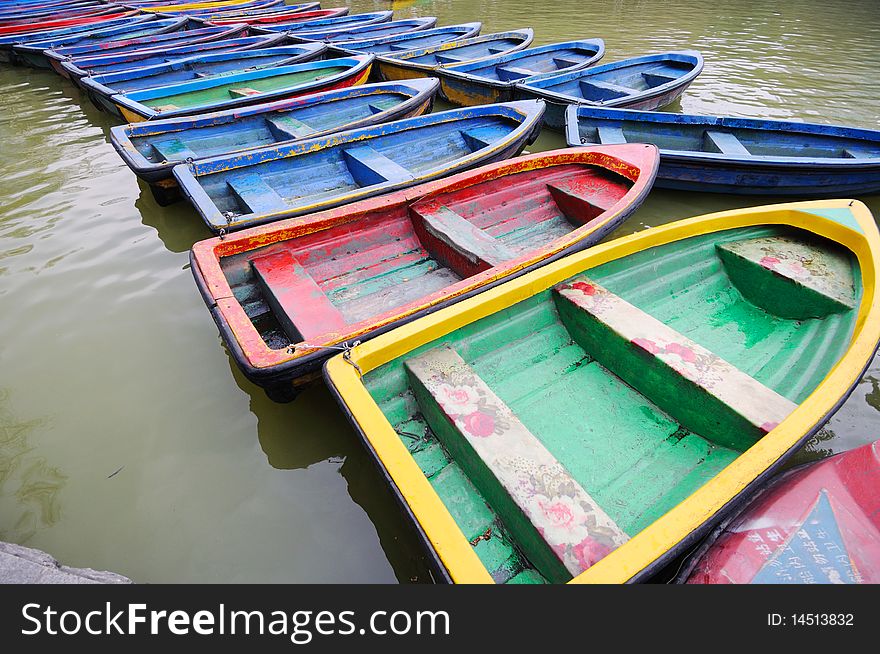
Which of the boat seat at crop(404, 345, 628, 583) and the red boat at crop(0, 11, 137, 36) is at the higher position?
the red boat at crop(0, 11, 137, 36)

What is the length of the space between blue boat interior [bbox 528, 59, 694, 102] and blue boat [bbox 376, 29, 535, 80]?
4.86ft

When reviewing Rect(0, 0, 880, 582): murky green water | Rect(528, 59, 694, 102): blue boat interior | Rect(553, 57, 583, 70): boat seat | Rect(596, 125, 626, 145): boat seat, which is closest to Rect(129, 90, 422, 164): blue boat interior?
Rect(0, 0, 880, 582): murky green water

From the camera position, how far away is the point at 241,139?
5.57 meters

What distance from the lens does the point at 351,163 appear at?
4809mm

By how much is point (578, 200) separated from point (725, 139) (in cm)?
268

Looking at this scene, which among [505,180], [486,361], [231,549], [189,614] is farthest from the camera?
[505,180]

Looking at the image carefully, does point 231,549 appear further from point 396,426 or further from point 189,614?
point 396,426

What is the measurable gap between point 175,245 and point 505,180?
3227 mm

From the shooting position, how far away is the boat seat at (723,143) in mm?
5402

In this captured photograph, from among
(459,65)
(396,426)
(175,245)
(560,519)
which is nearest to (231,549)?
(396,426)

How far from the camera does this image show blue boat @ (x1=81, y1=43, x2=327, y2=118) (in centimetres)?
670

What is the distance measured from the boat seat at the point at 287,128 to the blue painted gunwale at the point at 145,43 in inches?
191

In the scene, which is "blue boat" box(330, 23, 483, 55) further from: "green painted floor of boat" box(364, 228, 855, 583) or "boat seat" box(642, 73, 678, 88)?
"green painted floor of boat" box(364, 228, 855, 583)

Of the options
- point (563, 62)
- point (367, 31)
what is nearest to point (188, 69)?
point (367, 31)
